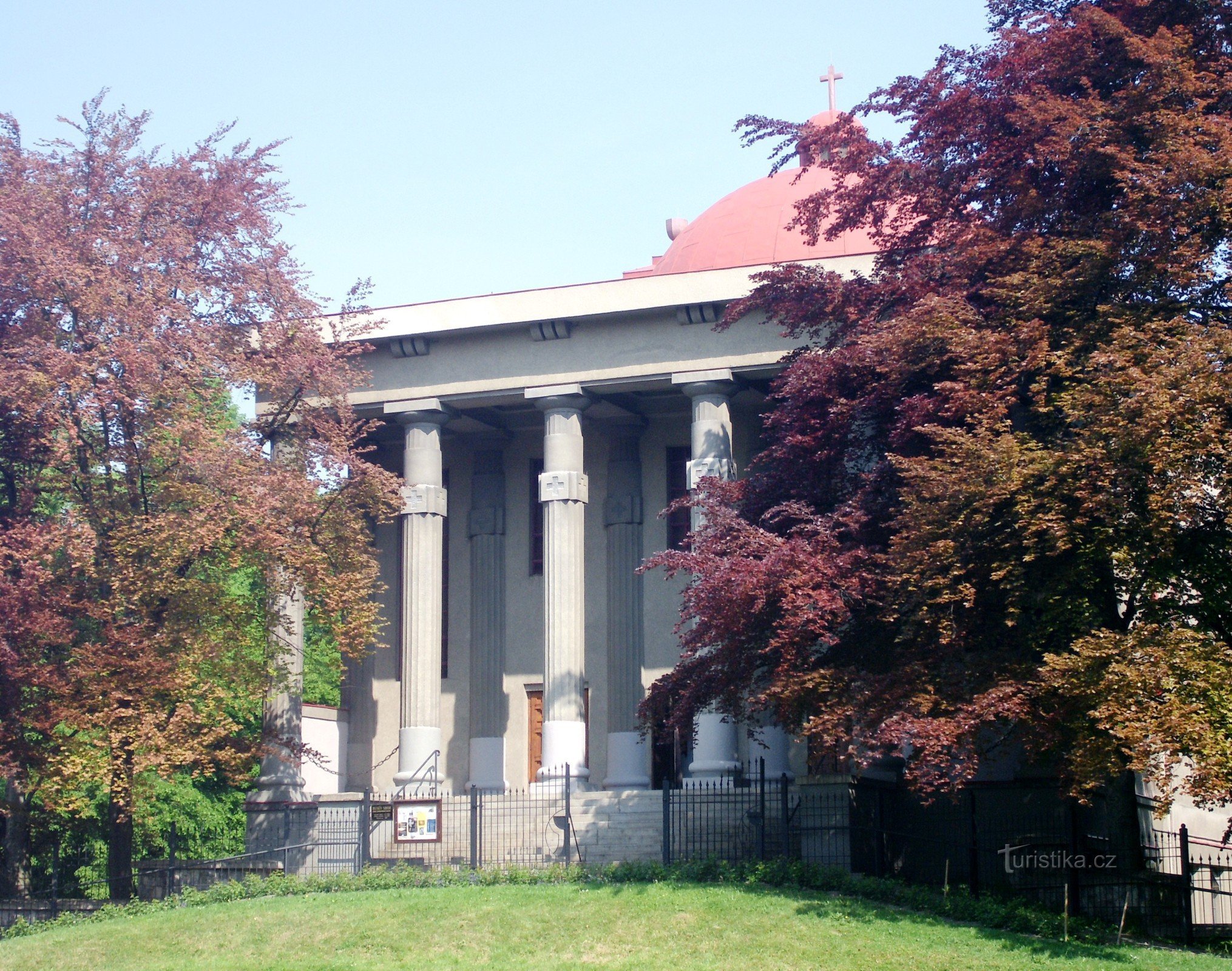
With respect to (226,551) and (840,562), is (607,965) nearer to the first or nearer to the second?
(840,562)

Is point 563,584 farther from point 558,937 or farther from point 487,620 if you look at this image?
point 558,937

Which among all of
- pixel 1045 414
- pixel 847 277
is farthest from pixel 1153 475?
pixel 847 277

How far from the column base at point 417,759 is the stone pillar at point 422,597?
12 mm

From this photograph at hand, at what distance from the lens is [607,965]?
16.7 meters

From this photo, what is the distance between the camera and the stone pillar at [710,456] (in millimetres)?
27422

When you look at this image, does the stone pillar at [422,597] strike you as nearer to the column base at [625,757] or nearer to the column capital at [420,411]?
the column capital at [420,411]

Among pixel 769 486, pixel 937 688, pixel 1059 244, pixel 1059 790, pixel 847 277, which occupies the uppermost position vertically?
pixel 847 277

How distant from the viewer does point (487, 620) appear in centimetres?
3331

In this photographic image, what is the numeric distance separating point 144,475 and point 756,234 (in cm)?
1523

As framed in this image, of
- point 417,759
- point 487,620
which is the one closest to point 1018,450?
point 417,759

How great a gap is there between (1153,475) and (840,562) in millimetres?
4427

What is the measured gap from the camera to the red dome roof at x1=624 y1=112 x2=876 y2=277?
103 ft

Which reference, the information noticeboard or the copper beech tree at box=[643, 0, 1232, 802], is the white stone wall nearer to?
the information noticeboard

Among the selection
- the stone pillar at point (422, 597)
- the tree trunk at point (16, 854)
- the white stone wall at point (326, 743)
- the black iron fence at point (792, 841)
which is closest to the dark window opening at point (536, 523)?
the stone pillar at point (422, 597)
